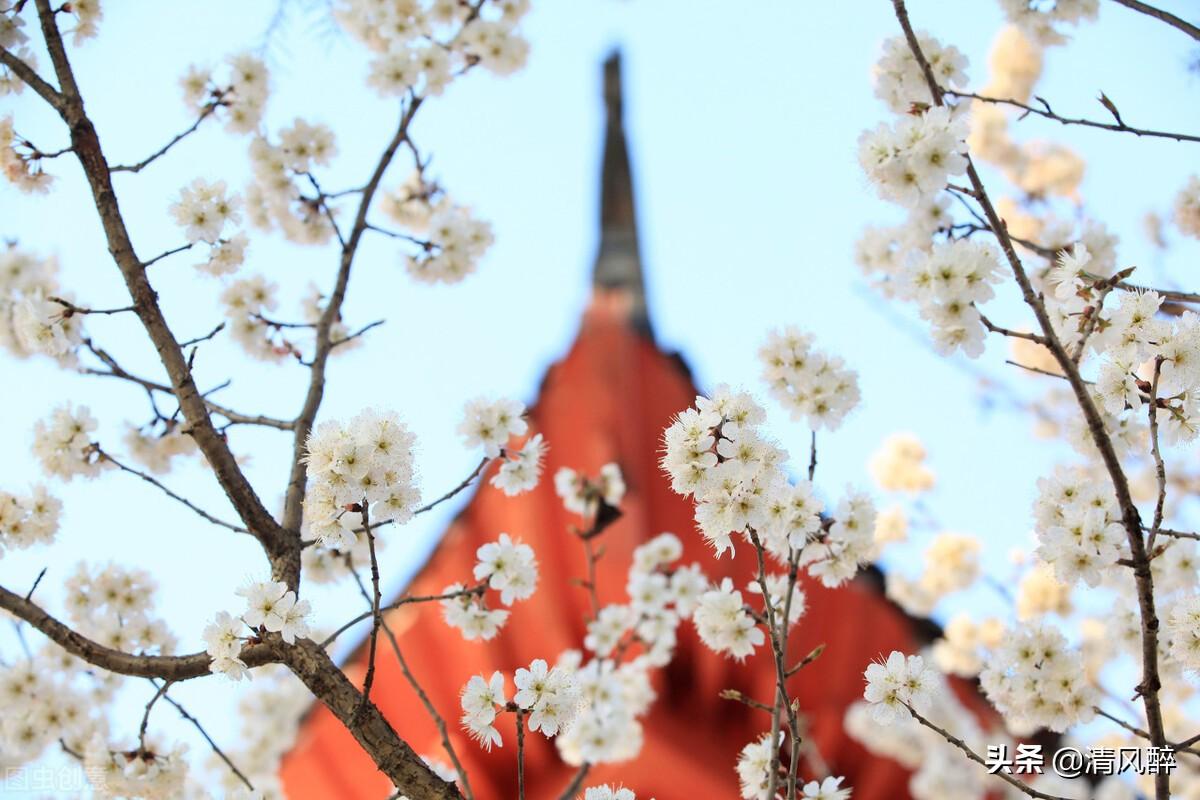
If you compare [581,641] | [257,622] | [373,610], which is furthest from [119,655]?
[581,641]

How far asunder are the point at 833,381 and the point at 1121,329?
0.46m

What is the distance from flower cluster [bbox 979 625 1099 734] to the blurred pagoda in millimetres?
1149

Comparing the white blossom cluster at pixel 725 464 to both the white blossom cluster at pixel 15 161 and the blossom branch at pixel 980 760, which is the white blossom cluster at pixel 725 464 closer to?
the blossom branch at pixel 980 760

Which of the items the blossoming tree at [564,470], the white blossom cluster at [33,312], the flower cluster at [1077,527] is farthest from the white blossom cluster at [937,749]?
the white blossom cluster at [33,312]

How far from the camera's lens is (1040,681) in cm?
175

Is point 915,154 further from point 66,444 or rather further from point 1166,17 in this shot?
point 66,444

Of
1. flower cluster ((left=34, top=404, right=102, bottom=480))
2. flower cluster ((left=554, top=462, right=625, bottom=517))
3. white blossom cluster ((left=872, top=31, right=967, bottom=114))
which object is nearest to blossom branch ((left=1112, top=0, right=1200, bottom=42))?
white blossom cluster ((left=872, top=31, right=967, bottom=114))

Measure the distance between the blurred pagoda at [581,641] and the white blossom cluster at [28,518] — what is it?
1.28 m

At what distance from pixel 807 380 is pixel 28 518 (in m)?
1.53

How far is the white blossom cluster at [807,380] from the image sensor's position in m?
1.73

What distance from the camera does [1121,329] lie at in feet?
4.92

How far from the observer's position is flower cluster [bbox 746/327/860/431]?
1.73 metres

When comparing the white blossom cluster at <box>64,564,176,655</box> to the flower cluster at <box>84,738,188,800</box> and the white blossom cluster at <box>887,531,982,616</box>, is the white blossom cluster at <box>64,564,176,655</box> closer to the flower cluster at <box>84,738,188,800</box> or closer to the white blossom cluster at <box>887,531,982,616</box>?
the flower cluster at <box>84,738,188,800</box>

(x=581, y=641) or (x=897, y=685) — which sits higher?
(x=581, y=641)
